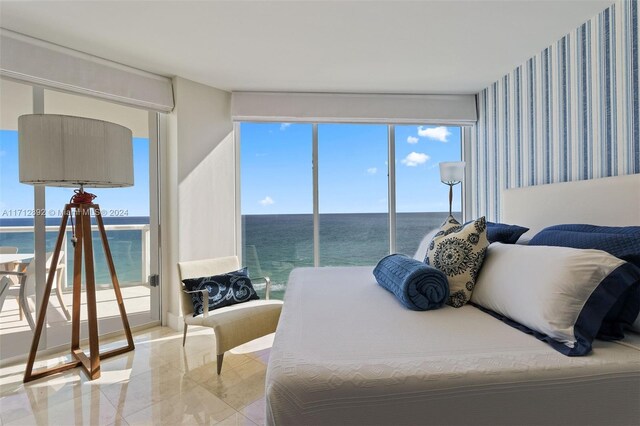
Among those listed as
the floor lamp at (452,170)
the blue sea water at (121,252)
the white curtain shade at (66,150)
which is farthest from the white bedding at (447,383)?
the blue sea water at (121,252)

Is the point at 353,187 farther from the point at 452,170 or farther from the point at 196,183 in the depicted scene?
the point at 196,183

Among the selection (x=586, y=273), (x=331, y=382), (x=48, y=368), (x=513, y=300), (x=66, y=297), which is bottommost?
(x=48, y=368)

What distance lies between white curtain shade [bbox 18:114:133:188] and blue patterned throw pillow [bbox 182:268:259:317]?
0.97 metres

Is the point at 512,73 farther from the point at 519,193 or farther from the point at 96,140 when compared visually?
the point at 96,140

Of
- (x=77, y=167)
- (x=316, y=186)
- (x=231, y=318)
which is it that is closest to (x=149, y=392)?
(x=231, y=318)

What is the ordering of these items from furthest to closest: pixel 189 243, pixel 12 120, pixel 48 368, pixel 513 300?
1. pixel 189 243
2. pixel 12 120
3. pixel 48 368
4. pixel 513 300

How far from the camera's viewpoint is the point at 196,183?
3199 mm

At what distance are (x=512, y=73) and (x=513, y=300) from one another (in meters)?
2.51

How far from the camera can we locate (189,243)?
3.14m

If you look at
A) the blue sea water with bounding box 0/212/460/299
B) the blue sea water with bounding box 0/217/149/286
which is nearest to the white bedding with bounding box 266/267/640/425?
the blue sea water with bounding box 0/212/460/299

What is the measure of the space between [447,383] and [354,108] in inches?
117

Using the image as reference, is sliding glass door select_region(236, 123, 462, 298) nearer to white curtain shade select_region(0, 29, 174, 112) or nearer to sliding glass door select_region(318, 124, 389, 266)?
sliding glass door select_region(318, 124, 389, 266)

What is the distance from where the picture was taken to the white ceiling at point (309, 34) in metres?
2.01

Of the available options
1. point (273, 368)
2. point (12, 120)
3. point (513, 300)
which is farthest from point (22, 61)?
point (513, 300)
